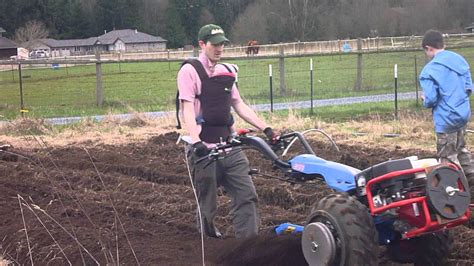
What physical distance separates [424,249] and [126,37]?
262 ft

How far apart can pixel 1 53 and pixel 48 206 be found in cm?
6931

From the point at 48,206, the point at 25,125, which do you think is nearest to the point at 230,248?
the point at 48,206

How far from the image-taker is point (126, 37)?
82.4 metres

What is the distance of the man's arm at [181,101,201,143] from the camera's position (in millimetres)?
5559

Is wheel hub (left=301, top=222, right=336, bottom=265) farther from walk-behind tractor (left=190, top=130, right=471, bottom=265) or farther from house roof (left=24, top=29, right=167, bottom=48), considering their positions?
house roof (left=24, top=29, right=167, bottom=48)

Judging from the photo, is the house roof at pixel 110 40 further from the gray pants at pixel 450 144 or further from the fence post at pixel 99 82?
the gray pants at pixel 450 144

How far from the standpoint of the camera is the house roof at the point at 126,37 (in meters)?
81.5

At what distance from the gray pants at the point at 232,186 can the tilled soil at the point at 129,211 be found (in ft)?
0.67

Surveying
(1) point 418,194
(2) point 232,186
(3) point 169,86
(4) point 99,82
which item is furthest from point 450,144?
(3) point 169,86

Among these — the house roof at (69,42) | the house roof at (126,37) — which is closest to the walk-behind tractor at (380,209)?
the house roof at (126,37)

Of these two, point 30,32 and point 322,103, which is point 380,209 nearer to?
point 322,103

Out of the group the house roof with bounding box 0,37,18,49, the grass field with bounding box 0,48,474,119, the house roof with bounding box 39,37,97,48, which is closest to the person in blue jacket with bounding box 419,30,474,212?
the grass field with bounding box 0,48,474,119

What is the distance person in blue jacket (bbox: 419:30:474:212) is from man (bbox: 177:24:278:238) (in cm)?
218

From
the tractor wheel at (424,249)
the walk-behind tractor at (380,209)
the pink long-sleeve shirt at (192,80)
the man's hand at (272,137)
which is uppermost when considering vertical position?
the pink long-sleeve shirt at (192,80)
